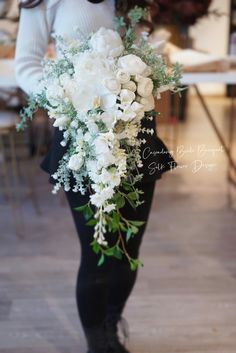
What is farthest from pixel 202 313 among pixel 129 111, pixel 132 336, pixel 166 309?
pixel 129 111

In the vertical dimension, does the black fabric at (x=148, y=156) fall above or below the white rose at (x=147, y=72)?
below

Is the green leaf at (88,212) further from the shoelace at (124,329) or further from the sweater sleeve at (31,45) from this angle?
the shoelace at (124,329)

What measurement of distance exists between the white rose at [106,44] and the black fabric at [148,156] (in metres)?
0.18

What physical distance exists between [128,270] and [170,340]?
14.1 inches

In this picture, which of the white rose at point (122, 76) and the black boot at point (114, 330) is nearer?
the white rose at point (122, 76)

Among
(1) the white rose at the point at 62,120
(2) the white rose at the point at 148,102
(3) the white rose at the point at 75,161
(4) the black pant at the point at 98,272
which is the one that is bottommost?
(4) the black pant at the point at 98,272

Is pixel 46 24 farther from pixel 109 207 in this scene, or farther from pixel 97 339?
pixel 97 339

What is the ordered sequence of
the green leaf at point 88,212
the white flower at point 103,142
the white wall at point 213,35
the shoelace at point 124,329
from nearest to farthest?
the white flower at point 103,142, the green leaf at point 88,212, the shoelace at point 124,329, the white wall at point 213,35

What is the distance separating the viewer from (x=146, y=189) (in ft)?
4.08

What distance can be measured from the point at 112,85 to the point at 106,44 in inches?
5.4

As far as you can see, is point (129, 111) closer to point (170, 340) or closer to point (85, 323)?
point (85, 323)

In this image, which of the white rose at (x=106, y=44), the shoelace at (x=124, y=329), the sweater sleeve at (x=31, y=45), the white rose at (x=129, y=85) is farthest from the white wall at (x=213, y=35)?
the white rose at (x=129, y=85)

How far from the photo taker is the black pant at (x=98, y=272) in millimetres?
1245

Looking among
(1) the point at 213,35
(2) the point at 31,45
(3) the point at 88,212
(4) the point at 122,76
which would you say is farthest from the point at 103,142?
(1) the point at 213,35
